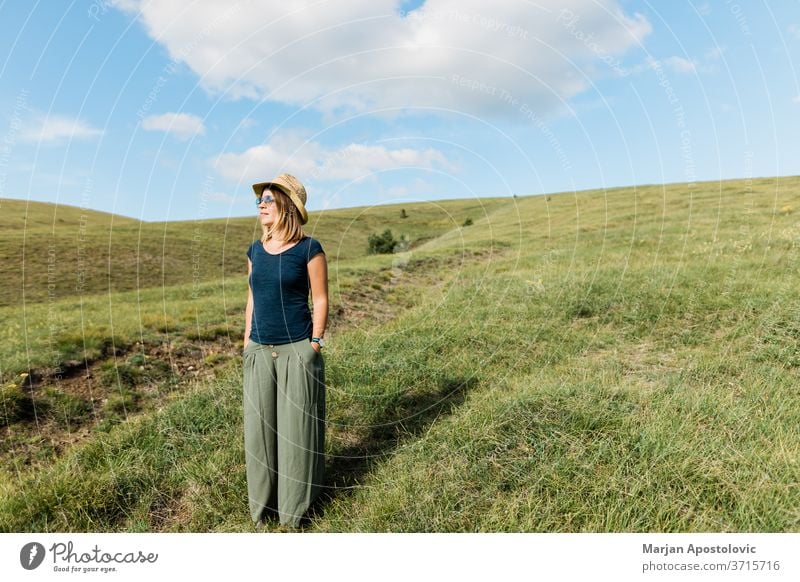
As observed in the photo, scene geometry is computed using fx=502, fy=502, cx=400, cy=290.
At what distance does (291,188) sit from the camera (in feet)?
12.7

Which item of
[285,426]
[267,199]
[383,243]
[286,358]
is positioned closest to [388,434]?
[285,426]

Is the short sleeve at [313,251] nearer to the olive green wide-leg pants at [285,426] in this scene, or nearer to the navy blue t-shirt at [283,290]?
the navy blue t-shirt at [283,290]

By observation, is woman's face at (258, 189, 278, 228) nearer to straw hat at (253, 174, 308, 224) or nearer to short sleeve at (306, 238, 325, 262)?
straw hat at (253, 174, 308, 224)

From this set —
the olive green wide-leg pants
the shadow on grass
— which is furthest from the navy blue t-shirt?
the shadow on grass

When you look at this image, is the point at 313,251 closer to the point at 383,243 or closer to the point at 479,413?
the point at 479,413

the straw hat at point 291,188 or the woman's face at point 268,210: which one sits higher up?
the straw hat at point 291,188

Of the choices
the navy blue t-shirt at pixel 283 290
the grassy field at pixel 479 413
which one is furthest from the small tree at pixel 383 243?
the navy blue t-shirt at pixel 283 290

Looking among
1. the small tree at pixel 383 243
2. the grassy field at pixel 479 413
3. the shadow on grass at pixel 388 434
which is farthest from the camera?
the small tree at pixel 383 243

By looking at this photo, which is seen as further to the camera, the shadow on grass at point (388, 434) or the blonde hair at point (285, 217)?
the shadow on grass at point (388, 434)

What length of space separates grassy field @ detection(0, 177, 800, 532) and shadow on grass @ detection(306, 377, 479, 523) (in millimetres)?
24

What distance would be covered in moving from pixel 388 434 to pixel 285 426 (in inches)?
59.8

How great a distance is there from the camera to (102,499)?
14.3 ft

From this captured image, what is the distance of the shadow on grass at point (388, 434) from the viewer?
4.38 meters

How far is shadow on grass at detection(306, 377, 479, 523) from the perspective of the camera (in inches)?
173
